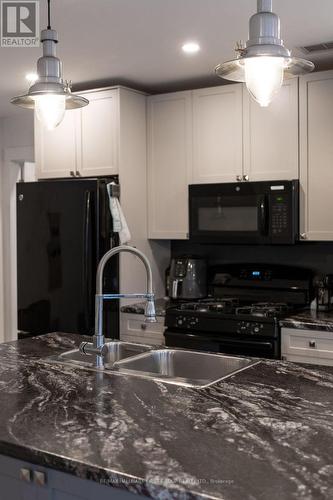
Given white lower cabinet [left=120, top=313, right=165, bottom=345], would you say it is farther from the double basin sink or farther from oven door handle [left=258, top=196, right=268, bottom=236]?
the double basin sink

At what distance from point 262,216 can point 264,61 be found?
1914 millimetres

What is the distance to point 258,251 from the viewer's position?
4.23 meters

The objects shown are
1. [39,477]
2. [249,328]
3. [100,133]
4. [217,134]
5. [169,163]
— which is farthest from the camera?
[169,163]

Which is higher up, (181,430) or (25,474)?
(181,430)

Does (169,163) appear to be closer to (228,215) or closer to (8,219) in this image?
(228,215)

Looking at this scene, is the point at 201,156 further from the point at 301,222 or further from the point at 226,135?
the point at 301,222

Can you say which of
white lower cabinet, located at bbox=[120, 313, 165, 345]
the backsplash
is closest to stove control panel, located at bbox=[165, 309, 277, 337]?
white lower cabinet, located at bbox=[120, 313, 165, 345]

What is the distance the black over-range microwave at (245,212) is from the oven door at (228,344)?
683mm

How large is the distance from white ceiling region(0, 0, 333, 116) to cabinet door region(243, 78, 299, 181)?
1.07 ft

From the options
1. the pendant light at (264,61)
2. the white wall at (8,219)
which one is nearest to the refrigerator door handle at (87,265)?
the white wall at (8,219)

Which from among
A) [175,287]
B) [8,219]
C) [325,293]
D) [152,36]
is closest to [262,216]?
[325,293]

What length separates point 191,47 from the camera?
3316 mm

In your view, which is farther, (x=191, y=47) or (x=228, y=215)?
(x=228, y=215)

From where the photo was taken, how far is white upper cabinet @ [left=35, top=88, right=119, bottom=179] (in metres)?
4.05
